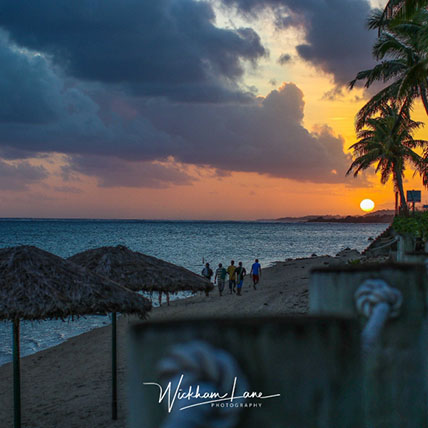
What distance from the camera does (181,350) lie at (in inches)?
60.5

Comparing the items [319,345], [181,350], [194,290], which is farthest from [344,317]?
[194,290]

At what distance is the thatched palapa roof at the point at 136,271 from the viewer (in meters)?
9.23

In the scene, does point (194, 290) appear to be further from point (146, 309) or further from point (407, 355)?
point (407, 355)

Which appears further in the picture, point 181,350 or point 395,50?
point 395,50

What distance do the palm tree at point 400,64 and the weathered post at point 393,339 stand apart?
15207mm

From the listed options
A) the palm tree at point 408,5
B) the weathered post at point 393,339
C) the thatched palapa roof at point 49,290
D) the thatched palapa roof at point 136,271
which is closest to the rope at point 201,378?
the weathered post at point 393,339

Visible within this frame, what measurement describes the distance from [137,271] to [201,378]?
26.2 feet

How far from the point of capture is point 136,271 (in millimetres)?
9383

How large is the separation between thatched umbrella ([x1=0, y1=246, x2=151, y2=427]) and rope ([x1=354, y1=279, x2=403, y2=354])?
17.9ft

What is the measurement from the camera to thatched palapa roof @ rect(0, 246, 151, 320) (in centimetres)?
674

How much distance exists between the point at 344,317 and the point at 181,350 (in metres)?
0.56

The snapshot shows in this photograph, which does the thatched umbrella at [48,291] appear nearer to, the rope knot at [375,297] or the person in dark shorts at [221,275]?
the rope knot at [375,297]

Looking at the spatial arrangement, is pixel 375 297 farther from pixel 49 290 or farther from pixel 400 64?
pixel 400 64

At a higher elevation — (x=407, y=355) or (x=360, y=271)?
(x=360, y=271)
